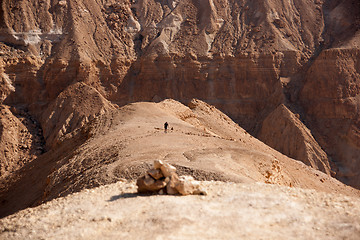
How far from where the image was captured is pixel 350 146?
1612 inches

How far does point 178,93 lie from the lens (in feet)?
155

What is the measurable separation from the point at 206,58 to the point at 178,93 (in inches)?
194

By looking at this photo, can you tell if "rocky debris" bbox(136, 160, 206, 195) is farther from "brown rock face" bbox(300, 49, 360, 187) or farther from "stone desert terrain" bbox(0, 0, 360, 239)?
"brown rock face" bbox(300, 49, 360, 187)

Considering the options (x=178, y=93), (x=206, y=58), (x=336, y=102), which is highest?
(x=206, y=58)

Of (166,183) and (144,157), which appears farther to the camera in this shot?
(144,157)

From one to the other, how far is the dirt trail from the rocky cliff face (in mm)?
29475

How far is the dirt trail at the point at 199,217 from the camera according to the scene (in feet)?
27.6

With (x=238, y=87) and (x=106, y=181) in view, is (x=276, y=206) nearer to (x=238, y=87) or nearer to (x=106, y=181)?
(x=106, y=181)

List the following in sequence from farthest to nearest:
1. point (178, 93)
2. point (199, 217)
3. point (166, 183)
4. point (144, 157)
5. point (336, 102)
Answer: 1. point (178, 93)
2. point (336, 102)
3. point (144, 157)
4. point (166, 183)
5. point (199, 217)

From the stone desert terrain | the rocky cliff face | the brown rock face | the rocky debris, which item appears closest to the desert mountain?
the stone desert terrain

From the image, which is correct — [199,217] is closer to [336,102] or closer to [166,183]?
[166,183]

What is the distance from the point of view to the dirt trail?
27.6 feet

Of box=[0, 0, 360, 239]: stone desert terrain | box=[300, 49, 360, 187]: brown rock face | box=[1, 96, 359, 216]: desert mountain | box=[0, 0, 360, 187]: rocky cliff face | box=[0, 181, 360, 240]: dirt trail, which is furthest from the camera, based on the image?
box=[0, 0, 360, 187]: rocky cliff face

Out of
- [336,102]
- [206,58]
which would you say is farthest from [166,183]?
[206,58]
